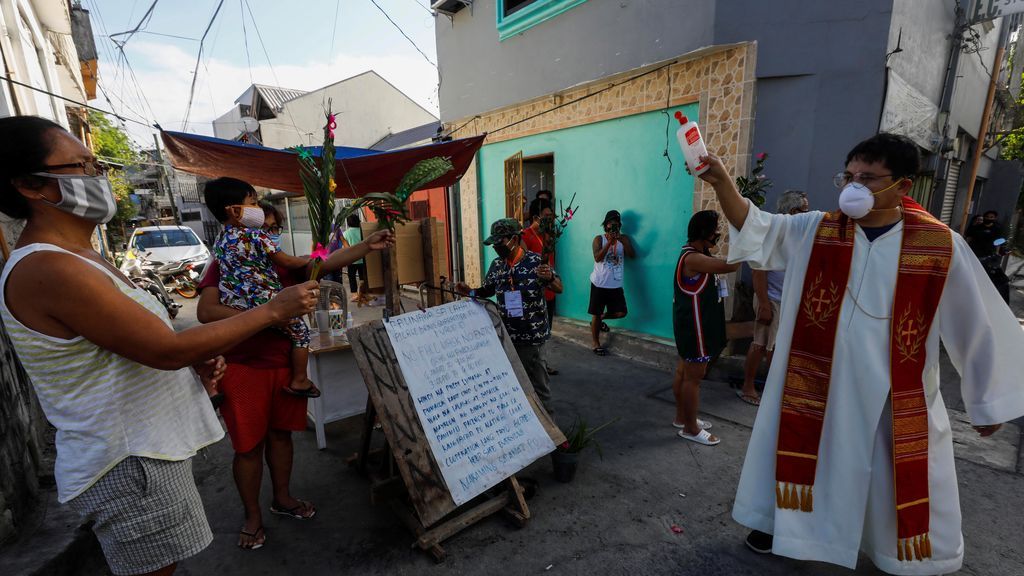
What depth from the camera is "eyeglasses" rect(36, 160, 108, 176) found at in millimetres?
1168

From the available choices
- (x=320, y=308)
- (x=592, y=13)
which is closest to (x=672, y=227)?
(x=592, y=13)

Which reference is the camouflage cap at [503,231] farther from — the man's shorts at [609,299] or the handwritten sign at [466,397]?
the man's shorts at [609,299]

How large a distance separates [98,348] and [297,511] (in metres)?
1.92

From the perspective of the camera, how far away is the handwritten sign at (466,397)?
2.33 m

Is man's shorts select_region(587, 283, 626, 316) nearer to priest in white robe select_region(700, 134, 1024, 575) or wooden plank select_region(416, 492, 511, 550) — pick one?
wooden plank select_region(416, 492, 511, 550)

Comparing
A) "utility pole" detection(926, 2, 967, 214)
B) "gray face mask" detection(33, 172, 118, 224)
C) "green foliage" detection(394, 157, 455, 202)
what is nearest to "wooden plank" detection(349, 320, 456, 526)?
"green foliage" detection(394, 157, 455, 202)

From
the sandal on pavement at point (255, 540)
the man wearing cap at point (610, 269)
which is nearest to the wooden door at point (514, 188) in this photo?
the man wearing cap at point (610, 269)

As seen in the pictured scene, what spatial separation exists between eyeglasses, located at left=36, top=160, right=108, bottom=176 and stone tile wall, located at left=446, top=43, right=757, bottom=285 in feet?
15.7

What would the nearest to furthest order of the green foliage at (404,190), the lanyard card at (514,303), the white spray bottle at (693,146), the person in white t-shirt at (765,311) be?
the white spray bottle at (693,146)
the green foliage at (404,190)
the lanyard card at (514,303)
the person in white t-shirt at (765,311)

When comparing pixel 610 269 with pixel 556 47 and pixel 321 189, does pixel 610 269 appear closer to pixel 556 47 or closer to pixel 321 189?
pixel 556 47

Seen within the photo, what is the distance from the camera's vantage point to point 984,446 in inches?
132

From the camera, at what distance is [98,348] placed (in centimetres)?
120

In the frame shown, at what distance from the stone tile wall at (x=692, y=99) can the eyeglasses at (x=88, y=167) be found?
189 inches

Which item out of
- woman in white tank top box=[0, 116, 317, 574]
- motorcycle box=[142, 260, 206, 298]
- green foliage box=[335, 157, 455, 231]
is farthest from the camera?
motorcycle box=[142, 260, 206, 298]
